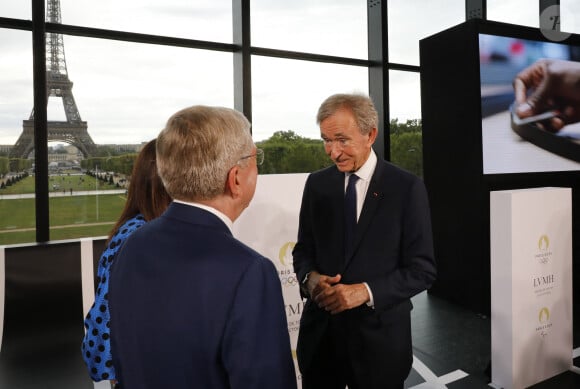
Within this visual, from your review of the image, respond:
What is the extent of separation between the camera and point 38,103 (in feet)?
11.1

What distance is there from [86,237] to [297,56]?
2.61 metres

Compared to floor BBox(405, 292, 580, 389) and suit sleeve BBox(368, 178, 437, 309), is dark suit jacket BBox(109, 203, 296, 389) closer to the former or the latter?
suit sleeve BBox(368, 178, 437, 309)

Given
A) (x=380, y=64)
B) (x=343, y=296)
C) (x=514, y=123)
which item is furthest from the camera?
(x=380, y=64)

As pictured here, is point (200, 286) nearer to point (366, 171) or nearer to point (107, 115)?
point (366, 171)

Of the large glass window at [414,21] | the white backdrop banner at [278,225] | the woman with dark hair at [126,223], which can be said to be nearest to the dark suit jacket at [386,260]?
the white backdrop banner at [278,225]

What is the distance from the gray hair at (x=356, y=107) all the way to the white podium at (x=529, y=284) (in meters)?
1.52

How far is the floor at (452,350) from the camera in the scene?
296 centimetres

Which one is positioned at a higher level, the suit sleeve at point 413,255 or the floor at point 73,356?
the suit sleeve at point 413,255

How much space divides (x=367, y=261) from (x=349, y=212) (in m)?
0.21

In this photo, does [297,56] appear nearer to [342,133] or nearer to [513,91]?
[513,91]

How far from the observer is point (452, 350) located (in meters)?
3.46

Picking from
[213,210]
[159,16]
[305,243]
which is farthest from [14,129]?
[213,210]

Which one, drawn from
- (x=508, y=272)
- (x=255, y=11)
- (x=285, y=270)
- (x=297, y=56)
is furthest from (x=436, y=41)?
(x=285, y=270)

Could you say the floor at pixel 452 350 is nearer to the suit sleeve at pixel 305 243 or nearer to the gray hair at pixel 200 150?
the suit sleeve at pixel 305 243
